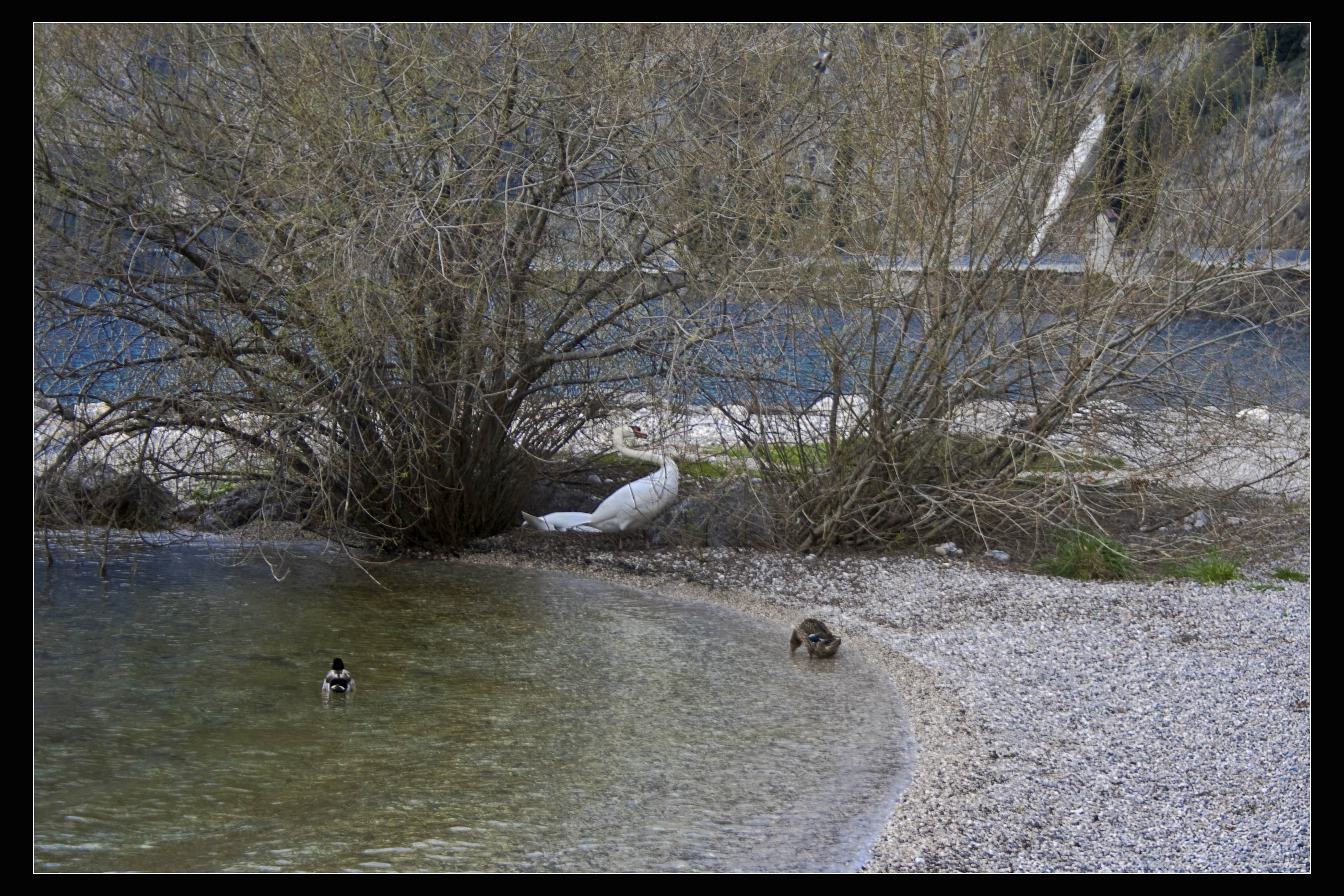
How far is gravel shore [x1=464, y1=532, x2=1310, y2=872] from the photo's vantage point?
4.56 m

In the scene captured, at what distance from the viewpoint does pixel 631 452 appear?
9.89 m

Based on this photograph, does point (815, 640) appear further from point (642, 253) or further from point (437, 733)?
point (642, 253)

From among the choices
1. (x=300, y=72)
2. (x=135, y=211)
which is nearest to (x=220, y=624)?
(x=135, y=211)

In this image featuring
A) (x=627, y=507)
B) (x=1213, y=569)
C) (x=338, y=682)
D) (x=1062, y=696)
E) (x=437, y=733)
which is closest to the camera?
(x=437, y=733)

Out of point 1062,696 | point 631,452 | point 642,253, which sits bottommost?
point 1062,696

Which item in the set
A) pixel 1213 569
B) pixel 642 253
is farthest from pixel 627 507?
pixel 1213 569

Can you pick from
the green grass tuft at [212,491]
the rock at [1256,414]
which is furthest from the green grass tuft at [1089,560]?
the green grass tuft at [212,491]

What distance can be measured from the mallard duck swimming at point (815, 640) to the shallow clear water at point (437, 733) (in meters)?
0.10

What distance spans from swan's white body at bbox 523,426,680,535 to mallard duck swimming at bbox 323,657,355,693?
3.83 m

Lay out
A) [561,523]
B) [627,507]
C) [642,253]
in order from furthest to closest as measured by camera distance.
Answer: [561,523] → [627,507] → [642,253]

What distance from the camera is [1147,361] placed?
9234mm

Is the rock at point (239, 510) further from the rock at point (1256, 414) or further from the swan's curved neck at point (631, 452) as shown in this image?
the rock at point (1256, 414)

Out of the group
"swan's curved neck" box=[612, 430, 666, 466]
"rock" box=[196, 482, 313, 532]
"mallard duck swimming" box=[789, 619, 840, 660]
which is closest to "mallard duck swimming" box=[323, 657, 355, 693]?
"mallard duck swimming" box=[789, 619, 840, 660]

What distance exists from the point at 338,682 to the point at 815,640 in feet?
8.78
